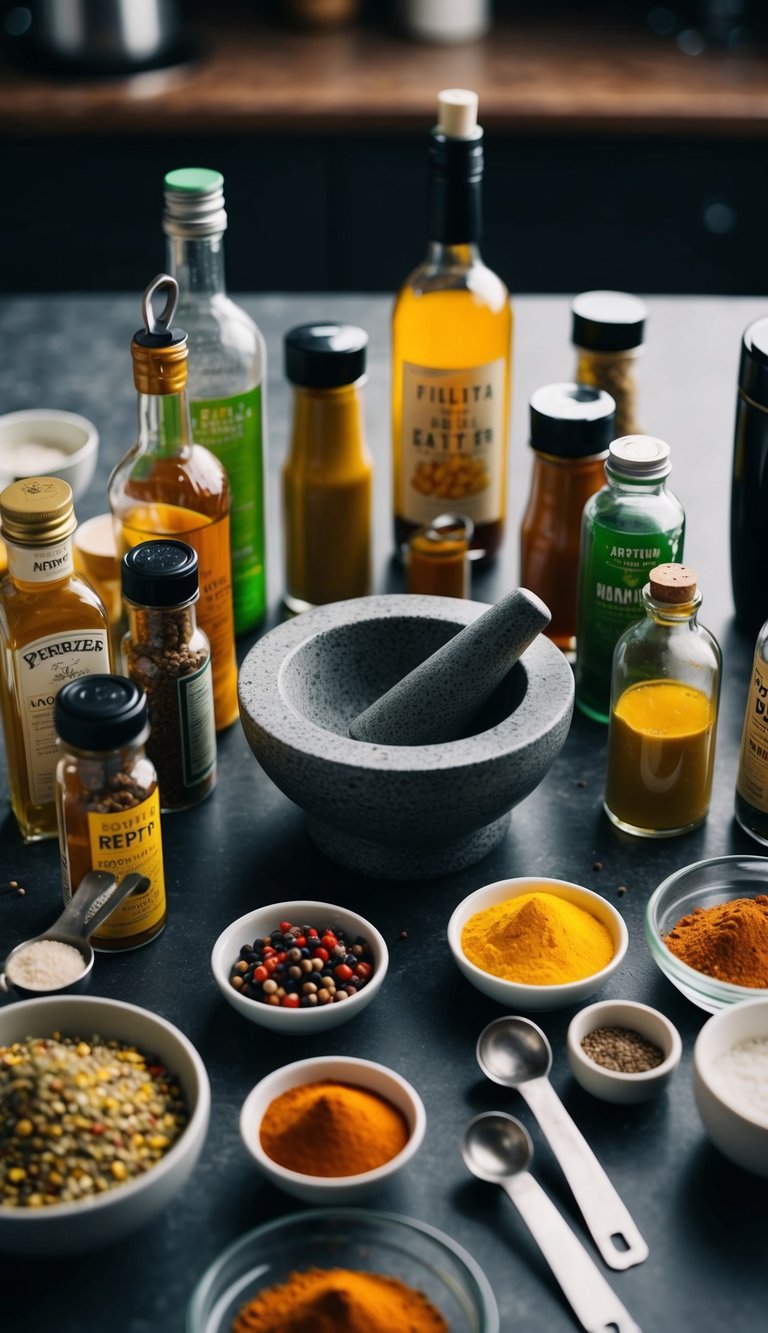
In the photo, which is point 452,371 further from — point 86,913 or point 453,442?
point 86,913

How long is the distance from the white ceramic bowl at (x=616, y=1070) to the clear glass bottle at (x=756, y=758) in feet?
0.82

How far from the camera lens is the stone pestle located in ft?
3.86

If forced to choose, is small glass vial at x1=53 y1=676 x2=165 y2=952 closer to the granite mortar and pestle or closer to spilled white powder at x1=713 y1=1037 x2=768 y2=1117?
the granite mortar and pestle

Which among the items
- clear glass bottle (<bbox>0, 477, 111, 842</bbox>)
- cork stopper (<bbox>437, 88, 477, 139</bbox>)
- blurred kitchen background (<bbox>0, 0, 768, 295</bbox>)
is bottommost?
blurred kitchen background (<bbox>0, 0, 768, 295</bbox>)

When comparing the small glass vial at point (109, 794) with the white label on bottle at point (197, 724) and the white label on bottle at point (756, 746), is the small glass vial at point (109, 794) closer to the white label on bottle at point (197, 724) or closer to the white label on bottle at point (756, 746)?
the white label on bottle at point (197, 724)

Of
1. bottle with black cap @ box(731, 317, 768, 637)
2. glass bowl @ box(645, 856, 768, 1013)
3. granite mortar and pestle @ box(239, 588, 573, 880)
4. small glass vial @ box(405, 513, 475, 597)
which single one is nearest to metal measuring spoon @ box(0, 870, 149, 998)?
granite mortar and pestle @ box(239, 588, 573, 880)

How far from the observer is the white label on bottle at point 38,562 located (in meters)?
1.16

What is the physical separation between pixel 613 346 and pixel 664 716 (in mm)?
462

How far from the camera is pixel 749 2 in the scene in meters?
3.43

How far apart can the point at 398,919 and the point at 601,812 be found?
23cm

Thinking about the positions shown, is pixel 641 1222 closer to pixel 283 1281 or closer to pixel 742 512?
pixel 283 1281

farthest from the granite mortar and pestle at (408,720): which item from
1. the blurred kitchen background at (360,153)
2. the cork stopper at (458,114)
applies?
the blurred kitchen background at (360,153)

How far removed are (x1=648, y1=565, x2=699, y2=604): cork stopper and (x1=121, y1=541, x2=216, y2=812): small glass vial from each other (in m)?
0.37

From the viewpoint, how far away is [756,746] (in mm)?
1236
